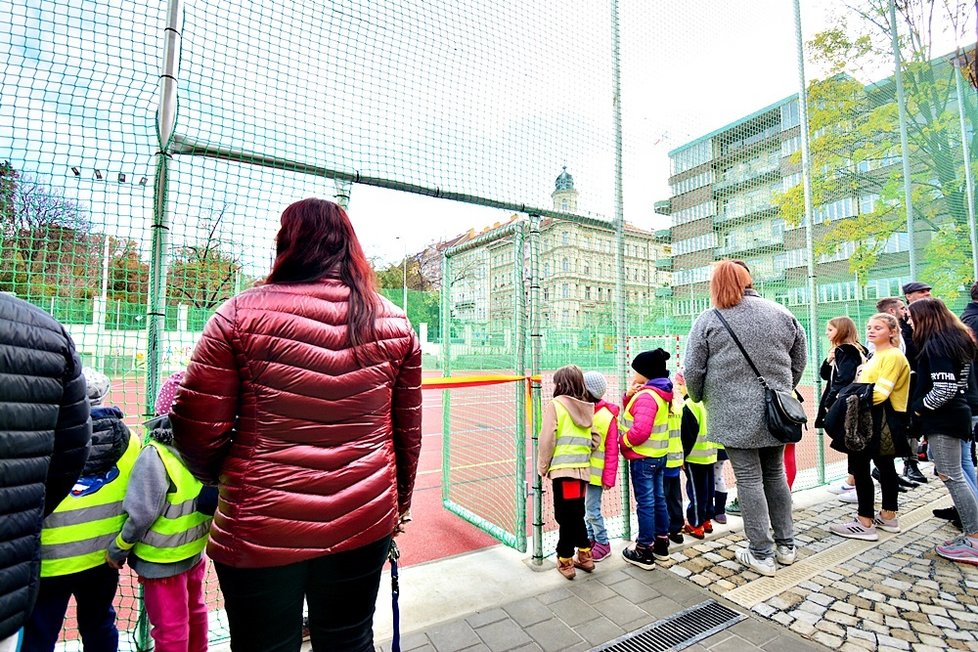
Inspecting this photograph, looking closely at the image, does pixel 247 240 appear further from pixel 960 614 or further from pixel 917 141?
pixel 917 141

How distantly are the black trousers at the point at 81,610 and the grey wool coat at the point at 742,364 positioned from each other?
3.54 meters

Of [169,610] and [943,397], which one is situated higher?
[943,397]

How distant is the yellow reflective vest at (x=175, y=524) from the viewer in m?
1.98

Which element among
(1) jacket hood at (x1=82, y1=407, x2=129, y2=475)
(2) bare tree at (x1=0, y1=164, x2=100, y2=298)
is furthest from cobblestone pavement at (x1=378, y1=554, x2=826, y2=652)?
(2) bare tree at (x1=0, y1=164, x2=100, y2=298)

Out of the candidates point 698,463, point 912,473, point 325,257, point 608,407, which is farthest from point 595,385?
point 912,473

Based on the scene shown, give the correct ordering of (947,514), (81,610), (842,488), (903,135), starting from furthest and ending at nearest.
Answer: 1. (903,135)
2. (842,488)
3. (947,514)
4. (81,610)

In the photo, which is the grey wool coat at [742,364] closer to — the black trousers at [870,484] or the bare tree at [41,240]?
the black trousers at [870,484]

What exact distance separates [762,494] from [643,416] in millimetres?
949

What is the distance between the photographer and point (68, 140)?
2.12 meters

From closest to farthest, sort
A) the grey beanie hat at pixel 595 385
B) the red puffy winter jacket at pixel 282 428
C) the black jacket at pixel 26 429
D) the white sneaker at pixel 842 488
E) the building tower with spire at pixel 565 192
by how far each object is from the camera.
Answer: the black jacket at pixel 26 429 → the red puffy winter jacket at pixel 282 428 → the grey beanie hat at pixel 595 385 → the building tower with spire at pixel 565 192 → the white sneaker at pixel 842 488

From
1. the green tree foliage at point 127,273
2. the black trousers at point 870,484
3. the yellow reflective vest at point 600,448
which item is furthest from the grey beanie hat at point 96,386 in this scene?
the black trousers at point 870,484

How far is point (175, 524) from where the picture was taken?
2002mm

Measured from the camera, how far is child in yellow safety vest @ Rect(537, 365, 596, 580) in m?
3.15

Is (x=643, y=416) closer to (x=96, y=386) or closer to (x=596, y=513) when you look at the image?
(x=596, y=513)
